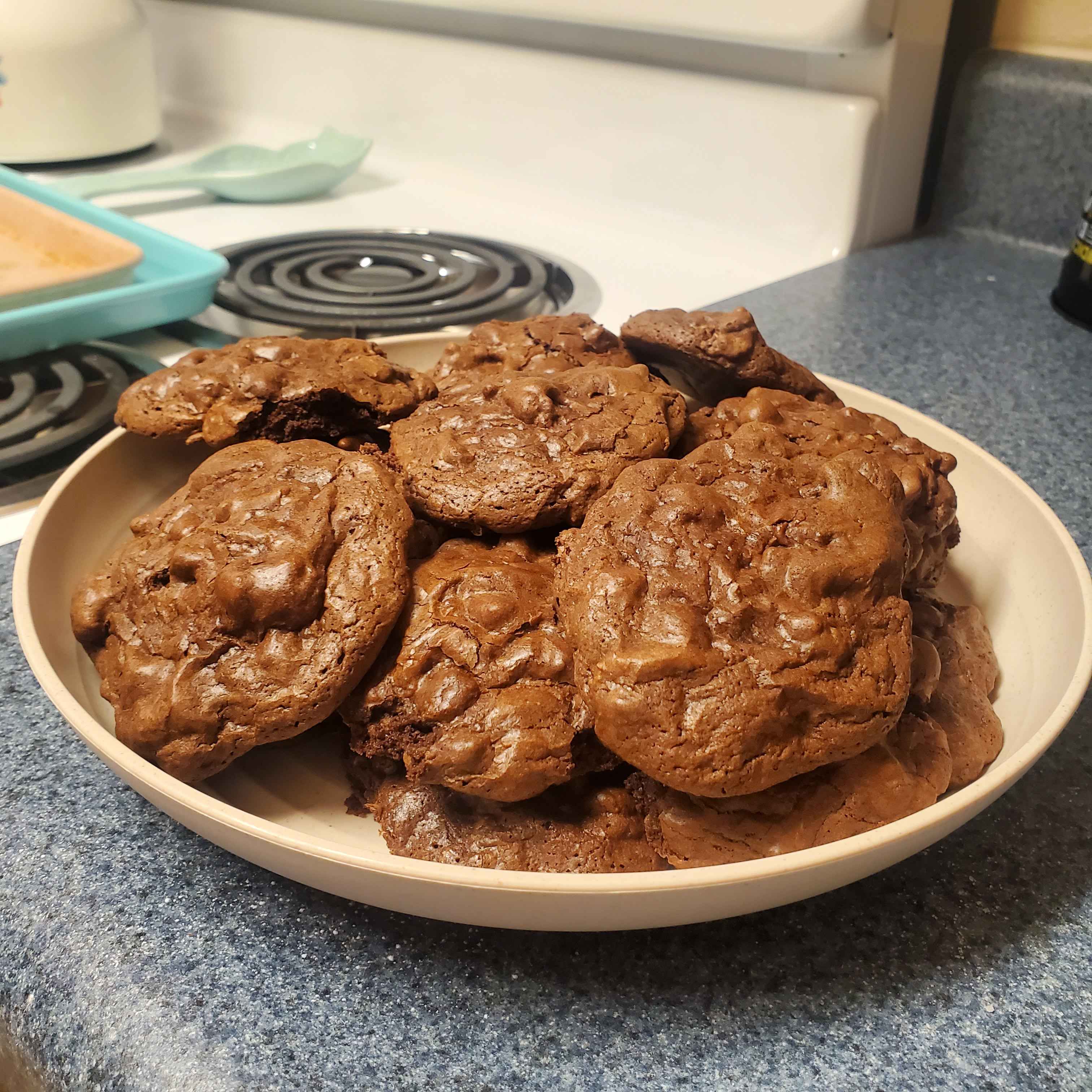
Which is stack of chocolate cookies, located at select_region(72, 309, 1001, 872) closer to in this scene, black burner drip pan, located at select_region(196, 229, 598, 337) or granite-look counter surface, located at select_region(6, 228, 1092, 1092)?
granite-look counter surface, located at select_region(6, 228, 1092, 1092)

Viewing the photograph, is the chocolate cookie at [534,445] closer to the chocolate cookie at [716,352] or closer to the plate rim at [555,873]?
the chocolate cookie at [716,352]

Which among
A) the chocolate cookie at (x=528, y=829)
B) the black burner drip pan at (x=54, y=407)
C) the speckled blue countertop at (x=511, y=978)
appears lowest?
the speckled blue countertop at (x=511, y=978)

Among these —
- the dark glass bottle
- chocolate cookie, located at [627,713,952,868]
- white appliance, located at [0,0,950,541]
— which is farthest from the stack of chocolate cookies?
the dark glass bottle

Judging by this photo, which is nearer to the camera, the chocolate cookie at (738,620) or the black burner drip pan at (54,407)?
the chocolate cookie at (738,620)

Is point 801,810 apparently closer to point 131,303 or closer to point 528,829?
point 528,829

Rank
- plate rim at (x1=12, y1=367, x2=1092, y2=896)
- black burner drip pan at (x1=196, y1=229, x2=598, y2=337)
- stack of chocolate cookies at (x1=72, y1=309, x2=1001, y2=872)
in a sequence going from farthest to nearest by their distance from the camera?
black burner drip pan at (x1=196, y1=229, x2=598, y2=337) < stack of chocolate cookies at (x1=72, y1=309, x2=1001, y2=872) < plate rim at (x1=12, y1=367, x2=1092, y2=896)

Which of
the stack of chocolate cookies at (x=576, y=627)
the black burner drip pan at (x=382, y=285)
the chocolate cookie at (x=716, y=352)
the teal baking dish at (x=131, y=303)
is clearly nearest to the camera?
the stack of chocolate cookies at (x=576, y=627)

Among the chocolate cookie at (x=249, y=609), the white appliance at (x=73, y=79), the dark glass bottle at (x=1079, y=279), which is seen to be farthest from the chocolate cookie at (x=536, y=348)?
the white appliance at (x=73, y=79)
